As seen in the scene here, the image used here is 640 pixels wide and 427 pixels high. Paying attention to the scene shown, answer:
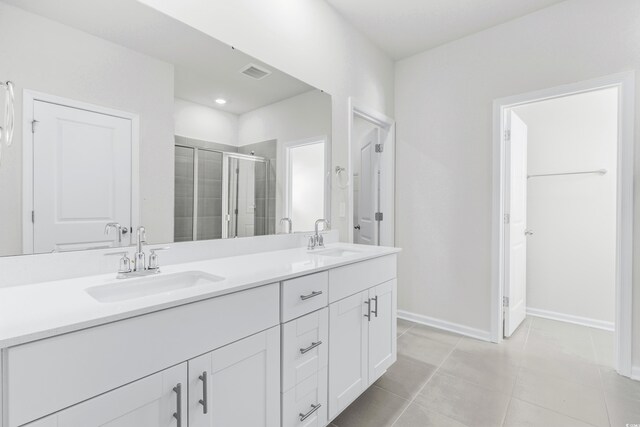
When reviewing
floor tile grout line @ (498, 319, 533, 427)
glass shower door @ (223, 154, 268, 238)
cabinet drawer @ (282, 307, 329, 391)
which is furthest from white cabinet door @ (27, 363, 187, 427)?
floor tile grout line @ (498, 319, 533, 427)

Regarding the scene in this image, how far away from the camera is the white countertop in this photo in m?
0.71

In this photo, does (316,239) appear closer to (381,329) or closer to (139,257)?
(381,329)

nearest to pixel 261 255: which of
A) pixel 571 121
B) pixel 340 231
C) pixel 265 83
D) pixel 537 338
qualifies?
pixel 340 231

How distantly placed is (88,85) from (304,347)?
138 cm

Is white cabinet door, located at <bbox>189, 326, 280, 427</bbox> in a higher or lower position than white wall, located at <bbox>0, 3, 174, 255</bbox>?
lower

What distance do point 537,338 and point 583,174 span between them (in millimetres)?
1642

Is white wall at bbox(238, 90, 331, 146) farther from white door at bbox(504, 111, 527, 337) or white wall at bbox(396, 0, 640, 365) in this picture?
white door at bbox(504, 111, 527, 337)

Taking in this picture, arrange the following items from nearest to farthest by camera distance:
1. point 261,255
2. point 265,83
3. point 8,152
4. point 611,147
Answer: point 8,152, point 261,255, point 265,83, point 611,147

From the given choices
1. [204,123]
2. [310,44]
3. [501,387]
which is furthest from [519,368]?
[310,44]

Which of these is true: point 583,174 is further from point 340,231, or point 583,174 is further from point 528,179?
point 340,231

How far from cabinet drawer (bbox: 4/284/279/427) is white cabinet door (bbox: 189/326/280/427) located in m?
0.05

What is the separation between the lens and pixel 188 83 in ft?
5.10

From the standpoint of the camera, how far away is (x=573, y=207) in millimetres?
3064

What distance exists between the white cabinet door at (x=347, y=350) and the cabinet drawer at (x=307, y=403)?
60 millimetres
